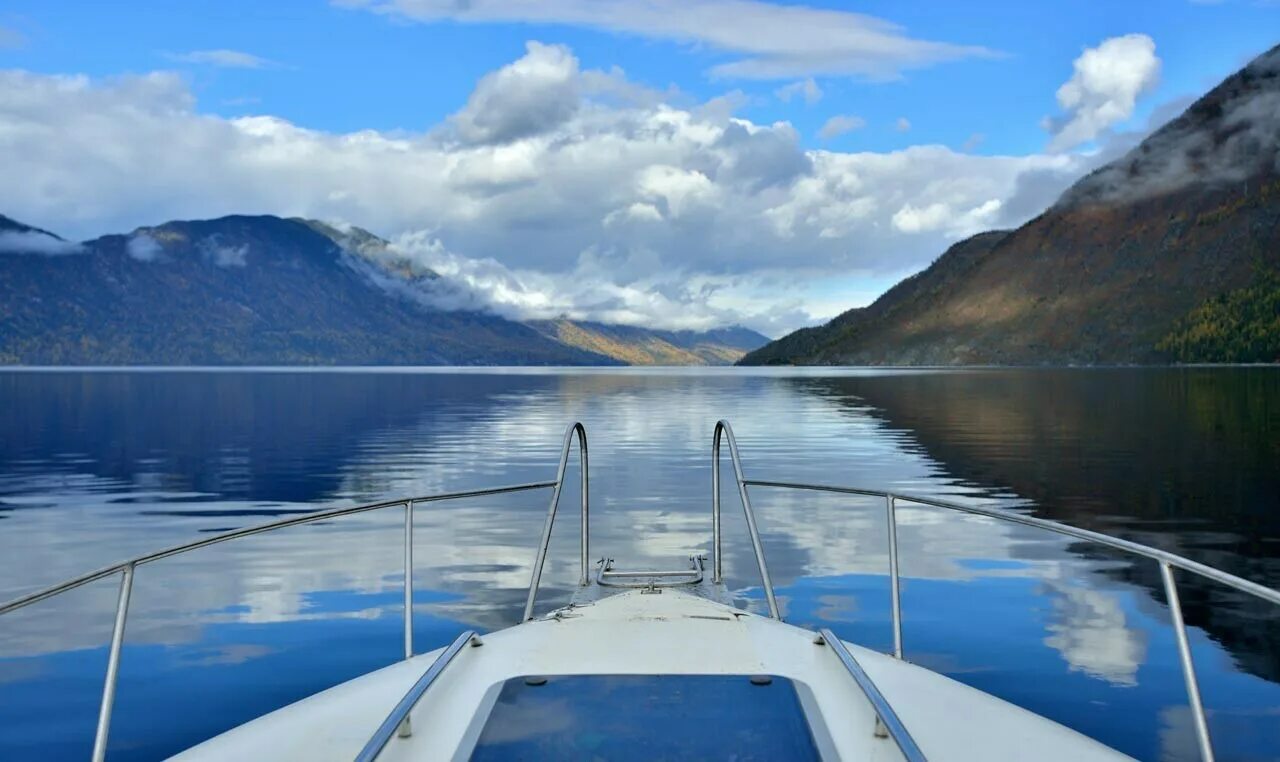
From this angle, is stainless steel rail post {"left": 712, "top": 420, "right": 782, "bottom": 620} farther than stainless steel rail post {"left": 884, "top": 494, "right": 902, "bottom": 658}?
Yes

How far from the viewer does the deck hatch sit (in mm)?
4965

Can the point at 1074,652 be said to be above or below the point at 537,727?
below

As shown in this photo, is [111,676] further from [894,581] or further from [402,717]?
[894,581]

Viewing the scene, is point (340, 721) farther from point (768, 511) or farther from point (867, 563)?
point (768, 511)

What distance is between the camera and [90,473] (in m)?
41.5

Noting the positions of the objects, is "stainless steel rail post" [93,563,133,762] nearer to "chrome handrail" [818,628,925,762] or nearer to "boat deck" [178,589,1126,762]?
"boat deck" [178,589,1126,762]

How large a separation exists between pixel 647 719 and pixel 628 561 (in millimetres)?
17314

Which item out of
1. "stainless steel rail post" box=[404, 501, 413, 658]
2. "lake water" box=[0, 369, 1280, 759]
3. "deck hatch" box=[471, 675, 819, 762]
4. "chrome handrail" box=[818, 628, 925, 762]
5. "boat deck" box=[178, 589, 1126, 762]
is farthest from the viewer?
"lake water" box=[0, 369, 1280, 759]

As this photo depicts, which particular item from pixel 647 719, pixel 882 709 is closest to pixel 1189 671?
pixel 882 709

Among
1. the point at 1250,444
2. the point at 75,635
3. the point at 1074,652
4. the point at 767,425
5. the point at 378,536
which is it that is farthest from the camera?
the point at 767,425

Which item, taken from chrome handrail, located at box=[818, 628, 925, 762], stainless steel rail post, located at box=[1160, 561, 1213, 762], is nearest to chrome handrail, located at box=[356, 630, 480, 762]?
chrome handrail, located at box=[818, 628, 925, 762]

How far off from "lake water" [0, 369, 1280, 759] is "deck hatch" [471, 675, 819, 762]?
797 centimetres

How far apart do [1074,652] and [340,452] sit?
40276mm

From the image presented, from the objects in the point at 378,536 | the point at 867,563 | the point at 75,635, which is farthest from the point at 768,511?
the point at 75,635
